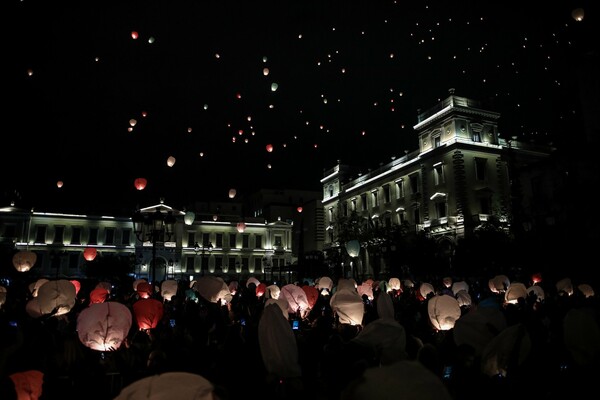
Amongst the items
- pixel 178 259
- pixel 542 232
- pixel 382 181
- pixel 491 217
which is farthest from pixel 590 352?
pixel 178 259

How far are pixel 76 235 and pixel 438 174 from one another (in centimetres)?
4810

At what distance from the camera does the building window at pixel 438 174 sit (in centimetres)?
4253

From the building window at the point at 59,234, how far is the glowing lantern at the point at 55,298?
56.7 metres

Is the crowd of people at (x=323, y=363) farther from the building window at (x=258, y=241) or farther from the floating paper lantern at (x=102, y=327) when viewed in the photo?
the building window at (x=258, y=241)

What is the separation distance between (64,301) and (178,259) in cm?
5523

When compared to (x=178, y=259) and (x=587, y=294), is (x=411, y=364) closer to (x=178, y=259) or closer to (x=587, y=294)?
(x=587, y=294)

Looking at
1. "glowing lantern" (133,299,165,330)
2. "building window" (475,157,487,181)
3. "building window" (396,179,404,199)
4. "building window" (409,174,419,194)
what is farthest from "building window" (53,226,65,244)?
"glowing lantern" (133,299,165,330)

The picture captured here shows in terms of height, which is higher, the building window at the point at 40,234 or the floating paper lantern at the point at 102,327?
the building window at the point at 40,234

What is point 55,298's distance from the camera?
926cm

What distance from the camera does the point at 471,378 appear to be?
446cm

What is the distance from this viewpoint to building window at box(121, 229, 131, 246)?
6234cm

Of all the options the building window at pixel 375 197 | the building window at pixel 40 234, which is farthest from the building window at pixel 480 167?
the building window at pixel 40 234

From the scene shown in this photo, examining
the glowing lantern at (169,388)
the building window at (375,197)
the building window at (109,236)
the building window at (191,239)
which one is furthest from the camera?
the building window at (191,239)

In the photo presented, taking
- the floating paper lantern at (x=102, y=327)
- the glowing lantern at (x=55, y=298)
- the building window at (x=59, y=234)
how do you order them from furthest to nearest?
the building window at (x=59, y=234), the glowing lantern at (x=55, y=298), the floating paper lantern at (x=102, y=327)
